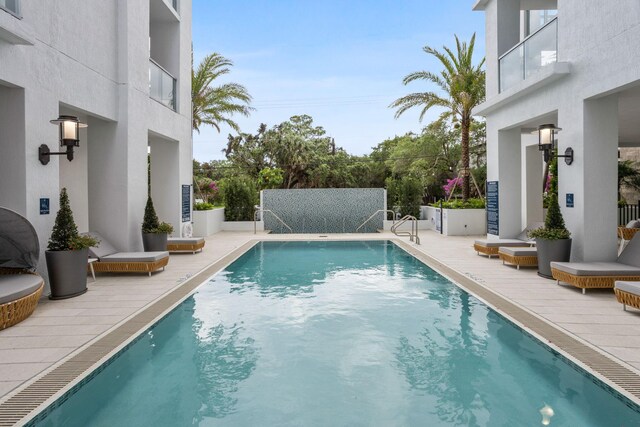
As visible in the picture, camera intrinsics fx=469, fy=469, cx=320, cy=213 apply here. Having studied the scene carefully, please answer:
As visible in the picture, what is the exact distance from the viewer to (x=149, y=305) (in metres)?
7.23

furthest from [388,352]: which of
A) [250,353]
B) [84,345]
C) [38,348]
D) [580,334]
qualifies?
[38,348]

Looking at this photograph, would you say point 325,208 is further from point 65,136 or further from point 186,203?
point 65,136

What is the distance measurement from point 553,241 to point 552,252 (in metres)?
0.22

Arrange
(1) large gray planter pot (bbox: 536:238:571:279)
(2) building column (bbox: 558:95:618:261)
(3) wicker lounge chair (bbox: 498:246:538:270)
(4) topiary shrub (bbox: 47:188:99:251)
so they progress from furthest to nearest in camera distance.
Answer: (3) wicker lounge chair (bbox: 498:246:538:270)
(1) large gray planter pot (bbox: 536:238:571:279)
(2) building column (bbox: 558:95:618:261)
(4) topiary shrub (bbox: 47:188:99:251)

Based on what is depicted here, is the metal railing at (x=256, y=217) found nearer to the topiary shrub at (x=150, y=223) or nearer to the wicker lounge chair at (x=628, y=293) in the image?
the topiary shrub at (x=150, y=223)

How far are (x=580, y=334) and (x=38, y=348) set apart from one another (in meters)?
6.23

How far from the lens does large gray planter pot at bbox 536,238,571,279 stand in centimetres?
901

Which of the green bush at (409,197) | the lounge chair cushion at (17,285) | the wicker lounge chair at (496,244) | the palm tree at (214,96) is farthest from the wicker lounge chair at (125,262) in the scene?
the green bush at (409,197)

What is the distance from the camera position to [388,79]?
44375 mm

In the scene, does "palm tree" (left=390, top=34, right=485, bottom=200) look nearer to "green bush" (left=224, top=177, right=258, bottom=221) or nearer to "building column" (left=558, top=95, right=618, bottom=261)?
"green bush" (left=224, top=177, right=258, bottom=221)

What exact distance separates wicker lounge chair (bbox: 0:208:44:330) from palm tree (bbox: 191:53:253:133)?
50.9ft

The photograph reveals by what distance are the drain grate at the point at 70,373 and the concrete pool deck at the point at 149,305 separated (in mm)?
101

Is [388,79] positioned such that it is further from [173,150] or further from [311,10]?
[173,150]

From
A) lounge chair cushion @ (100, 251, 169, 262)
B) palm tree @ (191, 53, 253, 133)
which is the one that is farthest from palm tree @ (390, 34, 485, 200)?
lounge chair cushion @ (100, 251, 169, 262)
